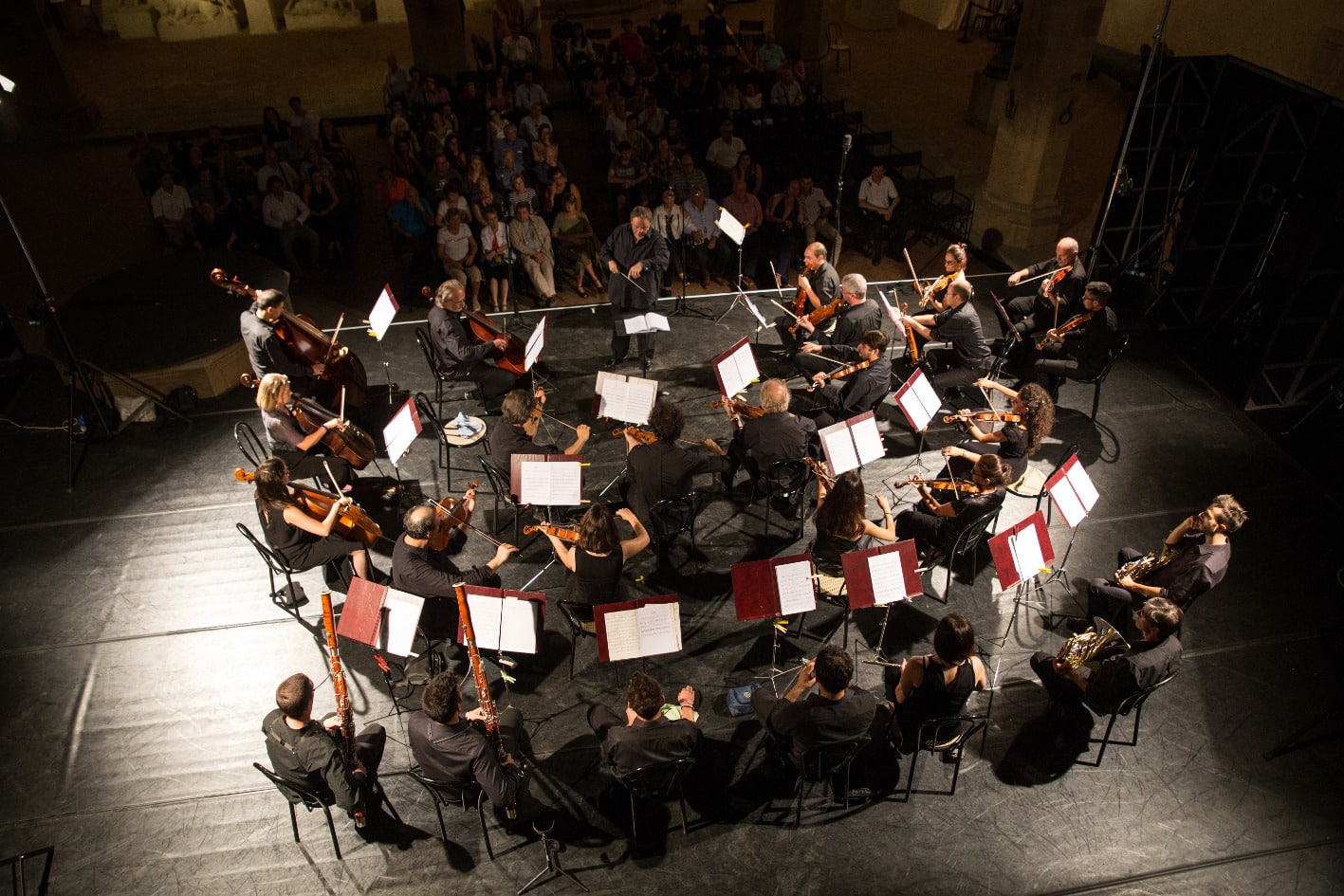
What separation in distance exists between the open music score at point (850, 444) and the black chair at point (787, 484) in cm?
24

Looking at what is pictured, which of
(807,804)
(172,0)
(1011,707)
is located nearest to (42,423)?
(807,804)

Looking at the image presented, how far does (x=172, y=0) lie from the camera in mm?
18109

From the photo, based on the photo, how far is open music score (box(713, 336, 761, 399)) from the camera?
6.20 m

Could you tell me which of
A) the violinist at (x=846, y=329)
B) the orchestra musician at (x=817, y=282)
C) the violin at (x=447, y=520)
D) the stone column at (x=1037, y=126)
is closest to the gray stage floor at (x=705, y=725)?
the violin at (x=447, y=520)

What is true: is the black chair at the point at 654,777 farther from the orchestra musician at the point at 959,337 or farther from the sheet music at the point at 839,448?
the orchestra musician at the point at 959,337

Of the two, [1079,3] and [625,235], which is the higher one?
[1079,3]

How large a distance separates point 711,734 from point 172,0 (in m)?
20.1

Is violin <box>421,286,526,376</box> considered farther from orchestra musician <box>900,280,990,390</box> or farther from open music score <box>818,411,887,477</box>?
orchestra musician <box>900,280,990,390</box>

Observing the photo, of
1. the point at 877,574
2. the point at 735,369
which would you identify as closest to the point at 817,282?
the point at 735,369

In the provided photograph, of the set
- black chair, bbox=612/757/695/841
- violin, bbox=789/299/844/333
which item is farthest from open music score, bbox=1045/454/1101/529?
black chair, bbox=612/757/695/841

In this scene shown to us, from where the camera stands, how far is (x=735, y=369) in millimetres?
6266

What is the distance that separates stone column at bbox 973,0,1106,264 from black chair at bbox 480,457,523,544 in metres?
7.25

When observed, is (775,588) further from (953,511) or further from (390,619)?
(390,619)

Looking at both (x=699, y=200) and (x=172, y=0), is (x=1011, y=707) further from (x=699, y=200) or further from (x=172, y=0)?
(x=172, y=0)
